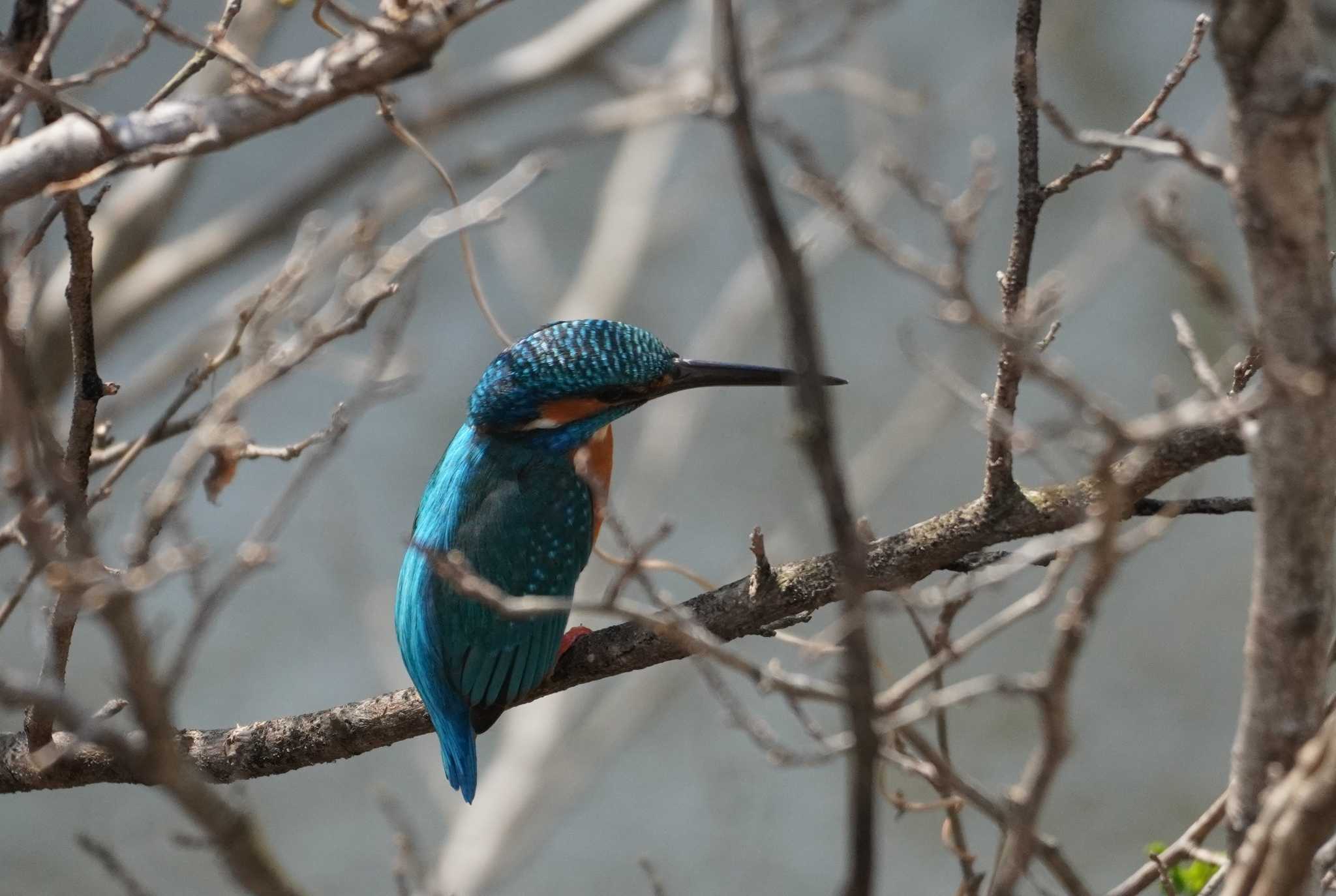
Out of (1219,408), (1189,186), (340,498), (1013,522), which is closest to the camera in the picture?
(1219,408)

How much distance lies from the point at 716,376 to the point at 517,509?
1.16ft

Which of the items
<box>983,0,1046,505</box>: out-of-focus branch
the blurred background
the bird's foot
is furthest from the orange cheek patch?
the blurred background

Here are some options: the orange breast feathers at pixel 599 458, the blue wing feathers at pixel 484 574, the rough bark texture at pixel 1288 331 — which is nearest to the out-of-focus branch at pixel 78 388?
the blue wing feathers at pixel 484 574

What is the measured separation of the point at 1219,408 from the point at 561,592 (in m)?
1.39

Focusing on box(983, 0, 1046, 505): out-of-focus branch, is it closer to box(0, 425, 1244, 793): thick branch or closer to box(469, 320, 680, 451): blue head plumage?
box(0, 425, 1244, 793): thick branch

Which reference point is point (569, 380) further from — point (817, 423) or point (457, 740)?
point (817, 423)

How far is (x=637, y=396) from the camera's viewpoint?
207cm

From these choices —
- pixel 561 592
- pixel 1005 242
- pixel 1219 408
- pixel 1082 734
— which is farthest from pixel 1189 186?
pixel 1219 408

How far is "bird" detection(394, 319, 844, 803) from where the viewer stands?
1914mm

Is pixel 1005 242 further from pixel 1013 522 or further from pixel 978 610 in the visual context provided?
pixel 1013 522

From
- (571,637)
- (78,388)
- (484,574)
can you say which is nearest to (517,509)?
(484,574)

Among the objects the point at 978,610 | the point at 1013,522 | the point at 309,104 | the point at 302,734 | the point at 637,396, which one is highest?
the point at 978,610

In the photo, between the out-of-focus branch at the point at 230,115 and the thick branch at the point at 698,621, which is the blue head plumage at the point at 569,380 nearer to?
the thick branch at the point at 698,621

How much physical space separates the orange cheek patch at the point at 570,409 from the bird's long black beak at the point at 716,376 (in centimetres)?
10
